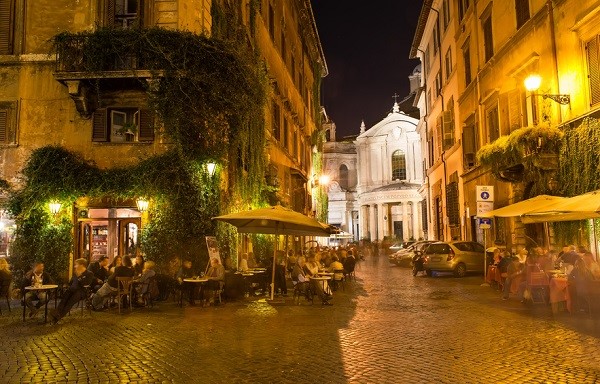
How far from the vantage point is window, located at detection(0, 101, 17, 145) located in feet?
53.0

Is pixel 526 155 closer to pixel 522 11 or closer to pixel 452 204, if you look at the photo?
pixel 522 11

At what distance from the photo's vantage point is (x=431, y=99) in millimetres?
38000

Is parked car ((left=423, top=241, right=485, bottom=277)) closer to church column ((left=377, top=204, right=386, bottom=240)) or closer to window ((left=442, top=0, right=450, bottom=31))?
window ((left=442, top=0, right=450, bottom=31))

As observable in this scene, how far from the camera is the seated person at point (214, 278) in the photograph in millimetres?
13615

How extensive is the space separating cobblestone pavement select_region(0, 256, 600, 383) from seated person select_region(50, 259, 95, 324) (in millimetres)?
280

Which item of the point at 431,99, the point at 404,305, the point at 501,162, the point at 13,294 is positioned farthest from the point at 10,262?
the point at 431,99

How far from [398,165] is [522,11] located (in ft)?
143

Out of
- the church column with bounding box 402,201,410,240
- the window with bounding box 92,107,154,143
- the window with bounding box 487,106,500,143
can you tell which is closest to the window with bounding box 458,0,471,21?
the window with bounding box 487,106,500,143

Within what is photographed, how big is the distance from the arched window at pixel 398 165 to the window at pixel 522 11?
4269 cm

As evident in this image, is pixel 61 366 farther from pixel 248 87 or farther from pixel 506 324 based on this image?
pixel 248 87

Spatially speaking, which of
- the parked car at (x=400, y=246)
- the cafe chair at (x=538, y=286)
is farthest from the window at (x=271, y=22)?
the parked car at (x=400, y=246)

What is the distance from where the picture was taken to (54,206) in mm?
15531

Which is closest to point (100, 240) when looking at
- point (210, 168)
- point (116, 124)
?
point (116, 124)

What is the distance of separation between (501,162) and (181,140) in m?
10.9
